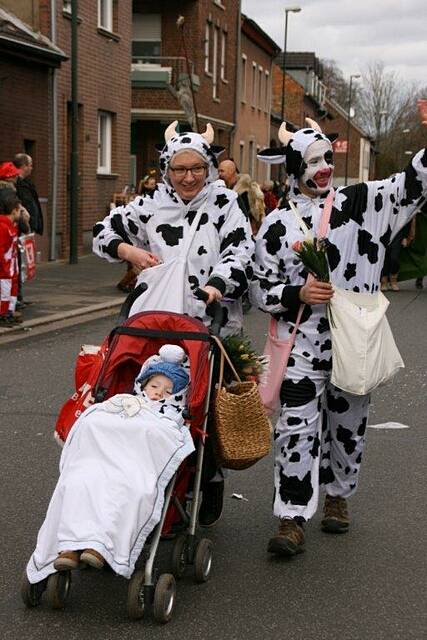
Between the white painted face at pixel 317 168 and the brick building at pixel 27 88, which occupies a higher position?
the brick building at pixel 27 88

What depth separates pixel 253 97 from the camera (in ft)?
156

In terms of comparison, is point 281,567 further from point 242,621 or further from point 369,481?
point 369,481

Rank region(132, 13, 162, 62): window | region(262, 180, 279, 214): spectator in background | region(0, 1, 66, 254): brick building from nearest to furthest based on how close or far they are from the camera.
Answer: region(262, 180, 279, 214): spectator in background
region(0, 1, 66, 254): brick building
region(132, 13, 162, 62): window

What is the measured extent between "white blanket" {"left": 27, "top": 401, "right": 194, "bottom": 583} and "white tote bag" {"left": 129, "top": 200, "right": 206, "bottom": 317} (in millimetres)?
720

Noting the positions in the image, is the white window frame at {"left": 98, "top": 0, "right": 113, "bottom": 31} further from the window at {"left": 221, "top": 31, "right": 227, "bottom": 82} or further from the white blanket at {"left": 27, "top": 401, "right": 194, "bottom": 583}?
the white blanket at {"left": 27, "top": 401, "right": 194, "bottom": 583}

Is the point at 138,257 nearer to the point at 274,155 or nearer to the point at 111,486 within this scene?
the point at 274,155

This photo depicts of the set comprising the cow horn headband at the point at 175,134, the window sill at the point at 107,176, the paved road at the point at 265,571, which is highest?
the cow horn headband at the point at 175,134

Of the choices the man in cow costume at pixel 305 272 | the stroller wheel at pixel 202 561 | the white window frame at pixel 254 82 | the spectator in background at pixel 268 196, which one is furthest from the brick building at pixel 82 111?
the white window frame at pixel 254 82

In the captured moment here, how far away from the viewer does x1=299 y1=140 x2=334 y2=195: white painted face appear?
4969 millimetres

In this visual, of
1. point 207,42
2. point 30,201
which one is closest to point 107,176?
point 30,201

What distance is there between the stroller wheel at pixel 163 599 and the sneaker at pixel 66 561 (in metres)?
0.38

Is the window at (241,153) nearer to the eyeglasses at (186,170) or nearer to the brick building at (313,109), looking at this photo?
the brick building at (313,109)

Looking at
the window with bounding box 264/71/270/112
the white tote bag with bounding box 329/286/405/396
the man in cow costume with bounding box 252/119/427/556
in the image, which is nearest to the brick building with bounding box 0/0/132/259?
the man in cow costume with bounding box 252/119/427/556

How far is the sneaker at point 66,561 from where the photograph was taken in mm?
3799
